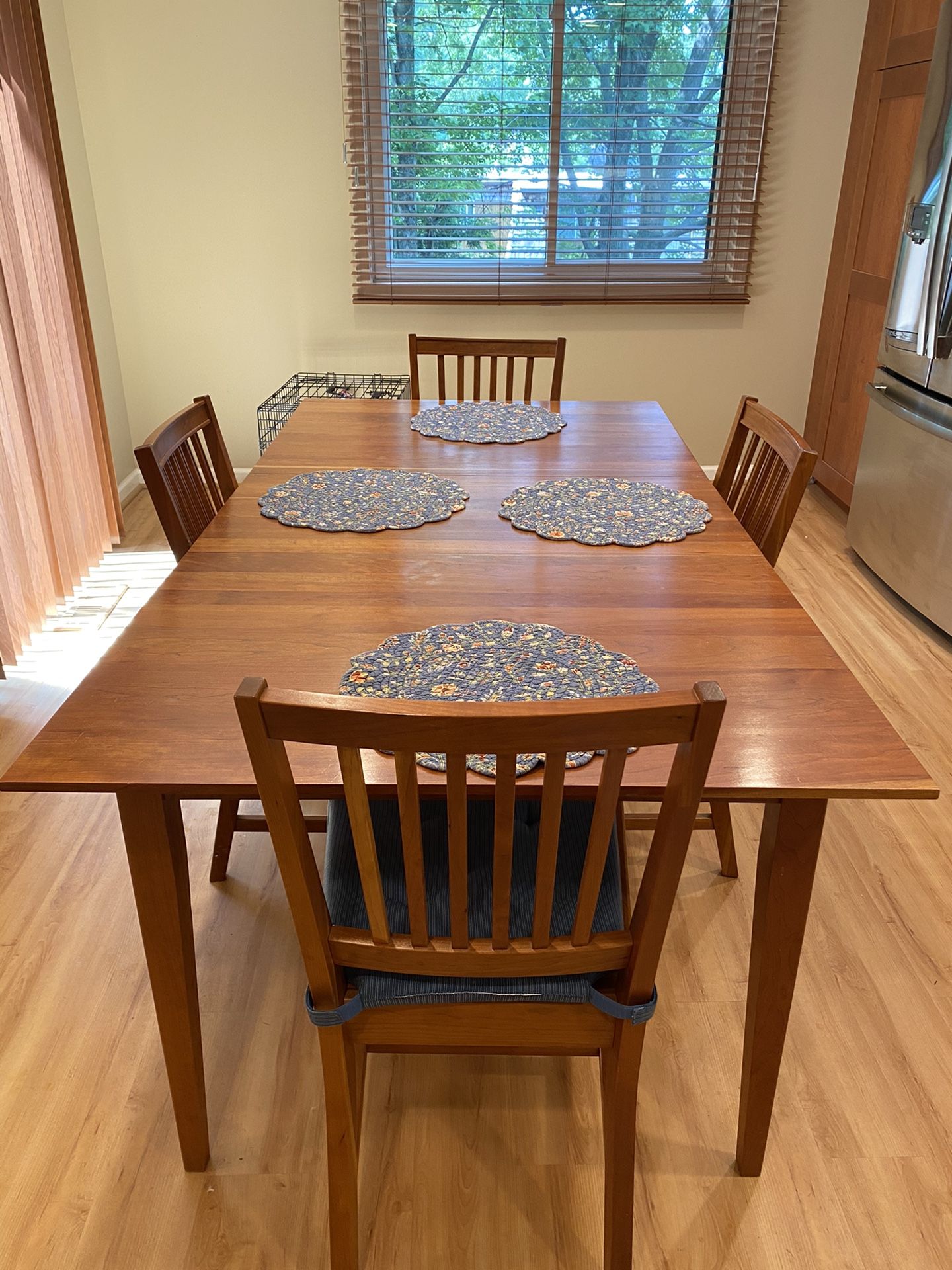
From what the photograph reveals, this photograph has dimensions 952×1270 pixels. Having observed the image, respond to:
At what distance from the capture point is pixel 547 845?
3.00 feet

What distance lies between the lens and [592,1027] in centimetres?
109

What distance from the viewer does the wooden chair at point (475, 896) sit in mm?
810

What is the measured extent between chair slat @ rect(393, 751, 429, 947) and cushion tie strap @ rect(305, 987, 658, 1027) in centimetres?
13

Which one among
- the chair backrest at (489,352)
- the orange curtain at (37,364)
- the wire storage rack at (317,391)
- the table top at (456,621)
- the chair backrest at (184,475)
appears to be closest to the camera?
the table top at (456,621)

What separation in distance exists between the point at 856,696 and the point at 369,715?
669 millimetres

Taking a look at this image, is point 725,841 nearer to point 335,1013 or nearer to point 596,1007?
point 596,1007

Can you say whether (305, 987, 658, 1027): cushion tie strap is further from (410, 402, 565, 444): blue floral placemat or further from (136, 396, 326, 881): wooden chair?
(410, 402, 565, 444): blue floral placemat

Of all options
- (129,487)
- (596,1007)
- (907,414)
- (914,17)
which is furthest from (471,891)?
(914,17)

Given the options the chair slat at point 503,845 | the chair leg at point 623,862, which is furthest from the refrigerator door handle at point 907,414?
the chair slat at point 503,845

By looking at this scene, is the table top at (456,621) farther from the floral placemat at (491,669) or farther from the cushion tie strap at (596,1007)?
the cushion tie strap at (596,1007)

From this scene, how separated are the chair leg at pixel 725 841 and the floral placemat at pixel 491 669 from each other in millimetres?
793

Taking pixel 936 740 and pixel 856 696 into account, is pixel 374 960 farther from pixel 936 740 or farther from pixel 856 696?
pixel 936 740

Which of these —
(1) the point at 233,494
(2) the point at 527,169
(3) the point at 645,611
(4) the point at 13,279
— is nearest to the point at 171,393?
(4) the point at 13,279

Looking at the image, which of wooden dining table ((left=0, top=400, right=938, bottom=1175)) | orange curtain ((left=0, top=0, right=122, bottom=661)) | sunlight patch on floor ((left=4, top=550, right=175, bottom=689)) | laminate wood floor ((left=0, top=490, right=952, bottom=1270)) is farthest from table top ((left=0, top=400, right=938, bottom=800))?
orange curtain ((left=0, top=0, right=122, bottom=661))
